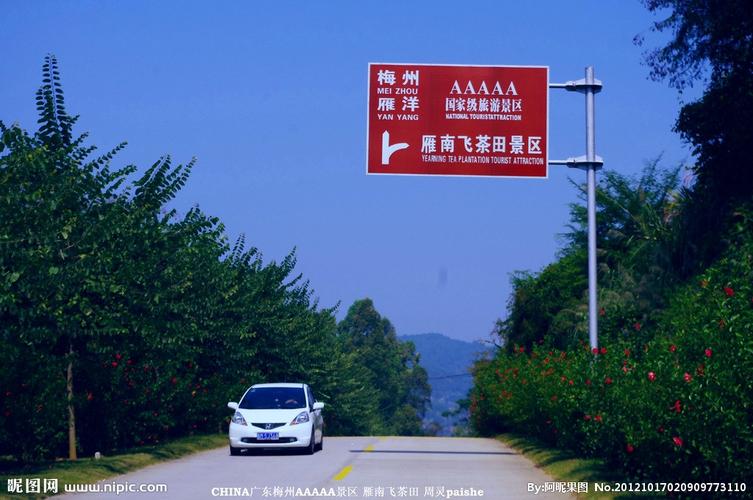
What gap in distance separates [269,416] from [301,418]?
77 cm

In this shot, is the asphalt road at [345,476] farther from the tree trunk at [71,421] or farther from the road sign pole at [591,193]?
the road sign pole at [591,193]

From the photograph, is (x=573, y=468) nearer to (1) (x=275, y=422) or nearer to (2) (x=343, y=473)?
(2) (x=343, y=473)

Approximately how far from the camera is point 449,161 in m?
21.1

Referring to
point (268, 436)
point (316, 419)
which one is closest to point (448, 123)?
point (268, 436)

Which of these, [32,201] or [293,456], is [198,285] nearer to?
[293,456]

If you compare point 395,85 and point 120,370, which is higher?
point 395,85

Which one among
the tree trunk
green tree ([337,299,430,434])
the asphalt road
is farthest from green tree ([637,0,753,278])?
green tree ([337,299,430,434])

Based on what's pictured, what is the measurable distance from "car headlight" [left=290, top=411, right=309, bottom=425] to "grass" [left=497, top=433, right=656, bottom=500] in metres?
5.04

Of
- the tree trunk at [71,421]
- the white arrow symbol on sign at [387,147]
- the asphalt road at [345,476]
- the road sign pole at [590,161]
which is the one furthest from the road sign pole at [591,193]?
the tree trunk at [71,421]

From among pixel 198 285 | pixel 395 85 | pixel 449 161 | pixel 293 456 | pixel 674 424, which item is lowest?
pixel 293 456

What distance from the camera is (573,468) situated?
749 inches

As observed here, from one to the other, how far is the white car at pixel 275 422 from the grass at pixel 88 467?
164 cm

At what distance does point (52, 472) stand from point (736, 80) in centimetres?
1699

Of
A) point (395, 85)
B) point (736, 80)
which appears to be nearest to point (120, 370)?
point (395, 85)
